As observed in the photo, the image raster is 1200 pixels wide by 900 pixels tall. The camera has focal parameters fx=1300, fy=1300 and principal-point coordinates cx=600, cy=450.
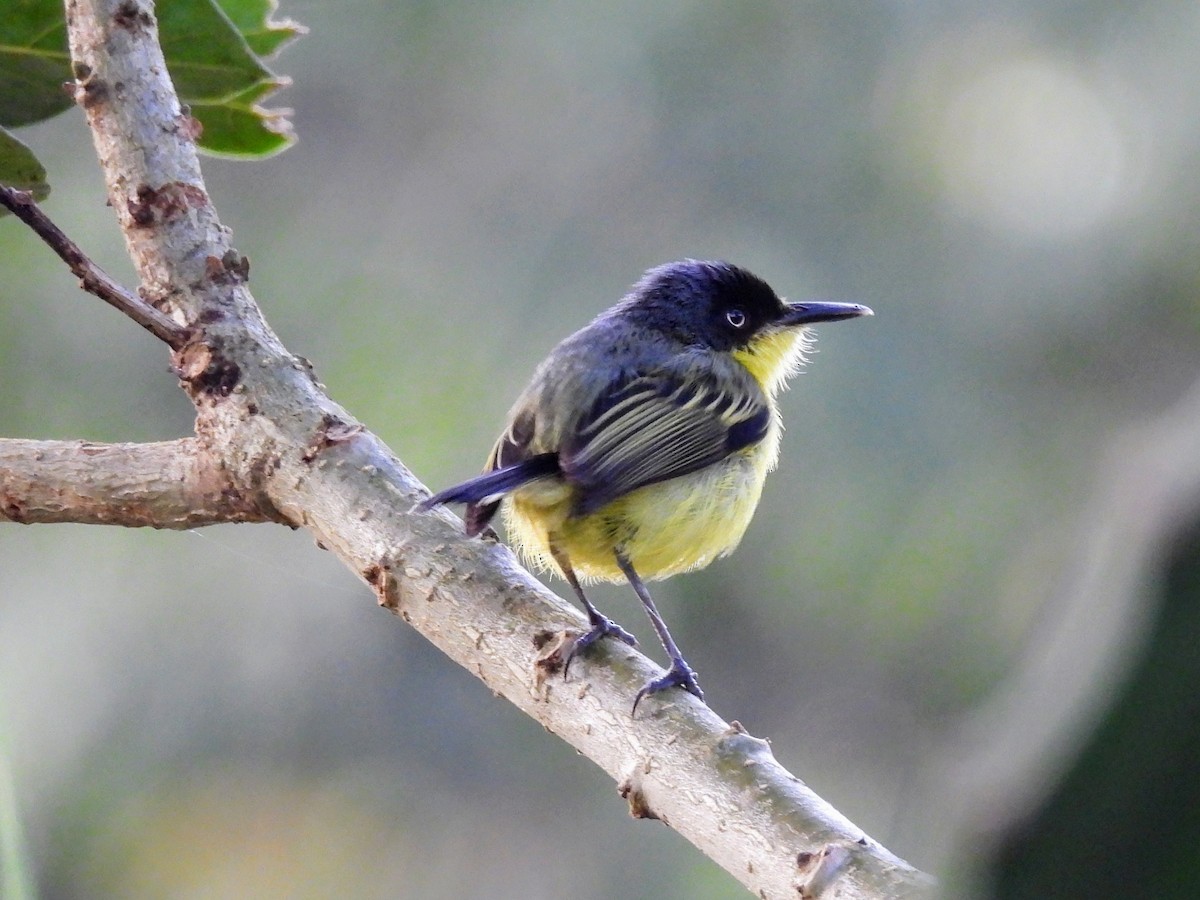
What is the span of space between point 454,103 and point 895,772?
15.0ft

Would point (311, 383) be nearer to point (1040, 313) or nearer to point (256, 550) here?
point (256, 550)

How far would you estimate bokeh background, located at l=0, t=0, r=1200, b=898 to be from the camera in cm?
584

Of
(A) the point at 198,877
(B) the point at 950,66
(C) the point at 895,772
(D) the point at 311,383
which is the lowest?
(A) the point at 198,877

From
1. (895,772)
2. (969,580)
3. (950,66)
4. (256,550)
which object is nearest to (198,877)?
(256,550)

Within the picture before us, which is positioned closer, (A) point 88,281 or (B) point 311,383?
(A) point 88,281

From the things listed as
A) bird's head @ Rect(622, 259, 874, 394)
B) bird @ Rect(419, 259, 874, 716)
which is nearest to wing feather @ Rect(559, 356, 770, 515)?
bird @ Rect(419, 259, 874, 716)

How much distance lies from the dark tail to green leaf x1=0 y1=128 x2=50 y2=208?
97cm

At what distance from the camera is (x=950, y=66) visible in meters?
6.54

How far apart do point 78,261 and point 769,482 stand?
14.7ft

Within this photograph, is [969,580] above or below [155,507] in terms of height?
below

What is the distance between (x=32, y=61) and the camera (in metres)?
2.58

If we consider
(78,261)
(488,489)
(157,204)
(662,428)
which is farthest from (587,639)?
(662,428)

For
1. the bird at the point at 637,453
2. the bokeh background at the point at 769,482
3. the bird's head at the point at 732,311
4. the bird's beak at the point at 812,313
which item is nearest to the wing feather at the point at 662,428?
the bird at the point at 637,453

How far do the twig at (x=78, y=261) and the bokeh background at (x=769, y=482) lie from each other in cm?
343
